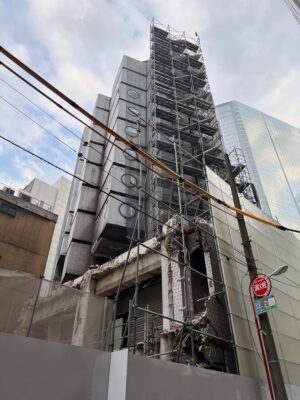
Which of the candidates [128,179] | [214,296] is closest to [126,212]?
[128,179]

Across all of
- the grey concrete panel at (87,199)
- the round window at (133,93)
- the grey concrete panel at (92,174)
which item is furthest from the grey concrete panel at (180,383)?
the round window at (133,93)

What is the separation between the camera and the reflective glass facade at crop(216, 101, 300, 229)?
7294 centimetres

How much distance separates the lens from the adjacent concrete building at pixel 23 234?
18016 millimetres

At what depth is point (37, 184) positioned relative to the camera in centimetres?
6969

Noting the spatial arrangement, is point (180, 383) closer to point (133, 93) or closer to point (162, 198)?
point (162, 198)

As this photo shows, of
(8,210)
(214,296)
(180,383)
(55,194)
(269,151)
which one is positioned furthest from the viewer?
(269,151)

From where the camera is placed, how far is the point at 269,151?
272 ft

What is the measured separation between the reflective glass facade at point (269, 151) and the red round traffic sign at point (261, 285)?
6183cm

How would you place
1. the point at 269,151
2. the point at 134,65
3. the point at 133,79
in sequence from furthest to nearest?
the point at 269,151 → the point at 134,65 → the point at 133,79

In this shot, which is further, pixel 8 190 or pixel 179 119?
pixel 179 119

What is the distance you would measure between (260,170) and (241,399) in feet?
242

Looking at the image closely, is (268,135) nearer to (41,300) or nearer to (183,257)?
(183,257)

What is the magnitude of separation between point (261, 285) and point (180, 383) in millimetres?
3298

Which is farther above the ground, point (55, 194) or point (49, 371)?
point (55, 194)
